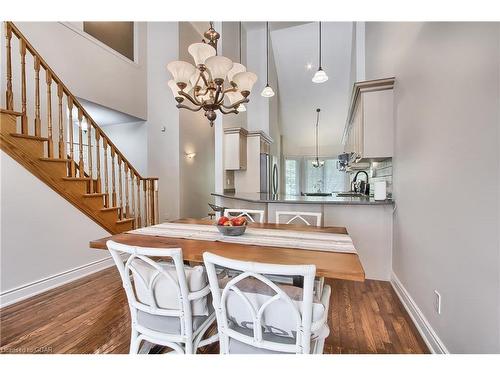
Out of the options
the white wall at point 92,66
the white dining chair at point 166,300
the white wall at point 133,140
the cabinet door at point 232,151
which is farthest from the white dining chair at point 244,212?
the white wall at point 92,66

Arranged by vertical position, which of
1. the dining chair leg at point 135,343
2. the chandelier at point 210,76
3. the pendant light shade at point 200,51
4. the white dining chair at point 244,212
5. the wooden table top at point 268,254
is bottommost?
the dining chair leg at point 135,343

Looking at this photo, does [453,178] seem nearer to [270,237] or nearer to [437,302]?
[437,302]

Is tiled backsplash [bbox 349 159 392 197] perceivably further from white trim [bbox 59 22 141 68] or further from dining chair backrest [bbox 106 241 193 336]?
white trim [bbox 59 22 141 68]

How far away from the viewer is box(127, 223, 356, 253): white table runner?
5.00 feet

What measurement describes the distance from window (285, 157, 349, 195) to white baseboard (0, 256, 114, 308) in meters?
6.94

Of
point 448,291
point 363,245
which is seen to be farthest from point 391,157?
point 448,291

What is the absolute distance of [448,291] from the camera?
1.42m

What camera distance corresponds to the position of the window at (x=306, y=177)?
29.3ft

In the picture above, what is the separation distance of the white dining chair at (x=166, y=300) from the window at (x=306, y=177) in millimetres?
Answer: 7916

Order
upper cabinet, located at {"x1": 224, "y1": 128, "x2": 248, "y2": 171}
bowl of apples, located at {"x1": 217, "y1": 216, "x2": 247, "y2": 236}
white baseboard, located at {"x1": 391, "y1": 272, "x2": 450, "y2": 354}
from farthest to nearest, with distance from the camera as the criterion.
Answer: upper cabinet, located at {"x1": 224, "y1": 128, "x2": 248, "y2": 171}, bowl of apples, located at {"x1": 217, "y1": 216, "x2": 247, "y2": 236}, white baseboard, located at {"x1": 391, "y1": 272, "x2": 450, "y2": 354}

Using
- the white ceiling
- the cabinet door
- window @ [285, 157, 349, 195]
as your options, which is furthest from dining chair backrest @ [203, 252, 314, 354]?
window @ [285, 157, 349, 195]

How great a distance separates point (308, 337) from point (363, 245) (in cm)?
209

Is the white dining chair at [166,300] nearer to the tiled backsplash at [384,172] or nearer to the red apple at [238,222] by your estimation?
the red apple at [238,222]

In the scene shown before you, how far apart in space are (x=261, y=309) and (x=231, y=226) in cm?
83
